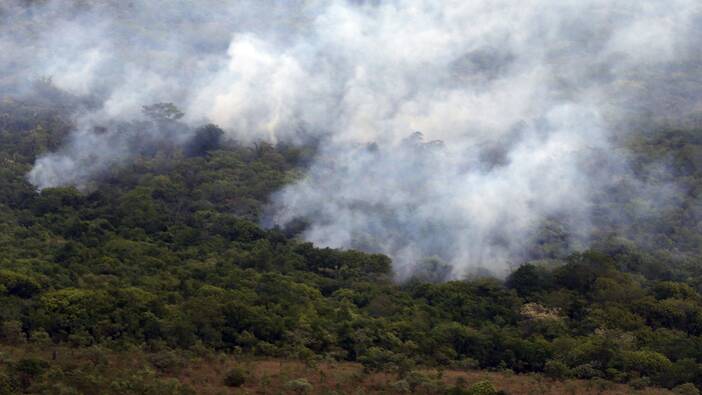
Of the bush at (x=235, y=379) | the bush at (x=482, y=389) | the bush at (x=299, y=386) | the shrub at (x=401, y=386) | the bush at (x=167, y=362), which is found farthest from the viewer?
the bush at (x=167, y=362)

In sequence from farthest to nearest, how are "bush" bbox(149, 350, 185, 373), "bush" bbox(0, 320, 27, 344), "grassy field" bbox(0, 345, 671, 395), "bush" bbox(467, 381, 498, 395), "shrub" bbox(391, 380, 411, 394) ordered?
"bush" bbox(0, 320, 27, 344) < "bush" bbox(149, 350, 185, 373) < "shrub" bbox(391, 380, 411, 394) < "bush" bbox(467, 381, 498, 395) < "grassy field" bbox(0, 345, 671, 395)

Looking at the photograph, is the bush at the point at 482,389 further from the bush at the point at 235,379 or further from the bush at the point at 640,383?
the bush at the point at 235,379

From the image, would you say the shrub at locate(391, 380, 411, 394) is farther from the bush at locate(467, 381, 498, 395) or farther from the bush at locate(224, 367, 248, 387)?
the bush at locate(224, 367, 248, 387)

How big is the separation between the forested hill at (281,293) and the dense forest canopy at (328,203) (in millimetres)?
103

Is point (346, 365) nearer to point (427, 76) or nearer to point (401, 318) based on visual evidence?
point (401, 318)

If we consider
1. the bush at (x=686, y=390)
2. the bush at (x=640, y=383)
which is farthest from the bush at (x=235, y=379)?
the bush at (x=686, y=390)

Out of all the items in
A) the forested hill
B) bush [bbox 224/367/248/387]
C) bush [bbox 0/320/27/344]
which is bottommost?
bush [bbox 224/367/248/387]

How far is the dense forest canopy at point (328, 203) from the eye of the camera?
99.6 ft

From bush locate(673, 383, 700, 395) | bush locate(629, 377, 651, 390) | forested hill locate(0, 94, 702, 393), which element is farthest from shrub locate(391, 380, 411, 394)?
bush locate(673, 383, 700, 395)

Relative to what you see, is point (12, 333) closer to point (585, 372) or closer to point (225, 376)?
point (225, 376)

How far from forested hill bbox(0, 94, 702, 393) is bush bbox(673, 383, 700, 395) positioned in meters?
0.81

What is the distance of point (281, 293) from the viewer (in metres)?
34.8

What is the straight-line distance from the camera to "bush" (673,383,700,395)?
27.7 meters

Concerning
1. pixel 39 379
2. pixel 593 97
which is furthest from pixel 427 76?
pixel 39 379
